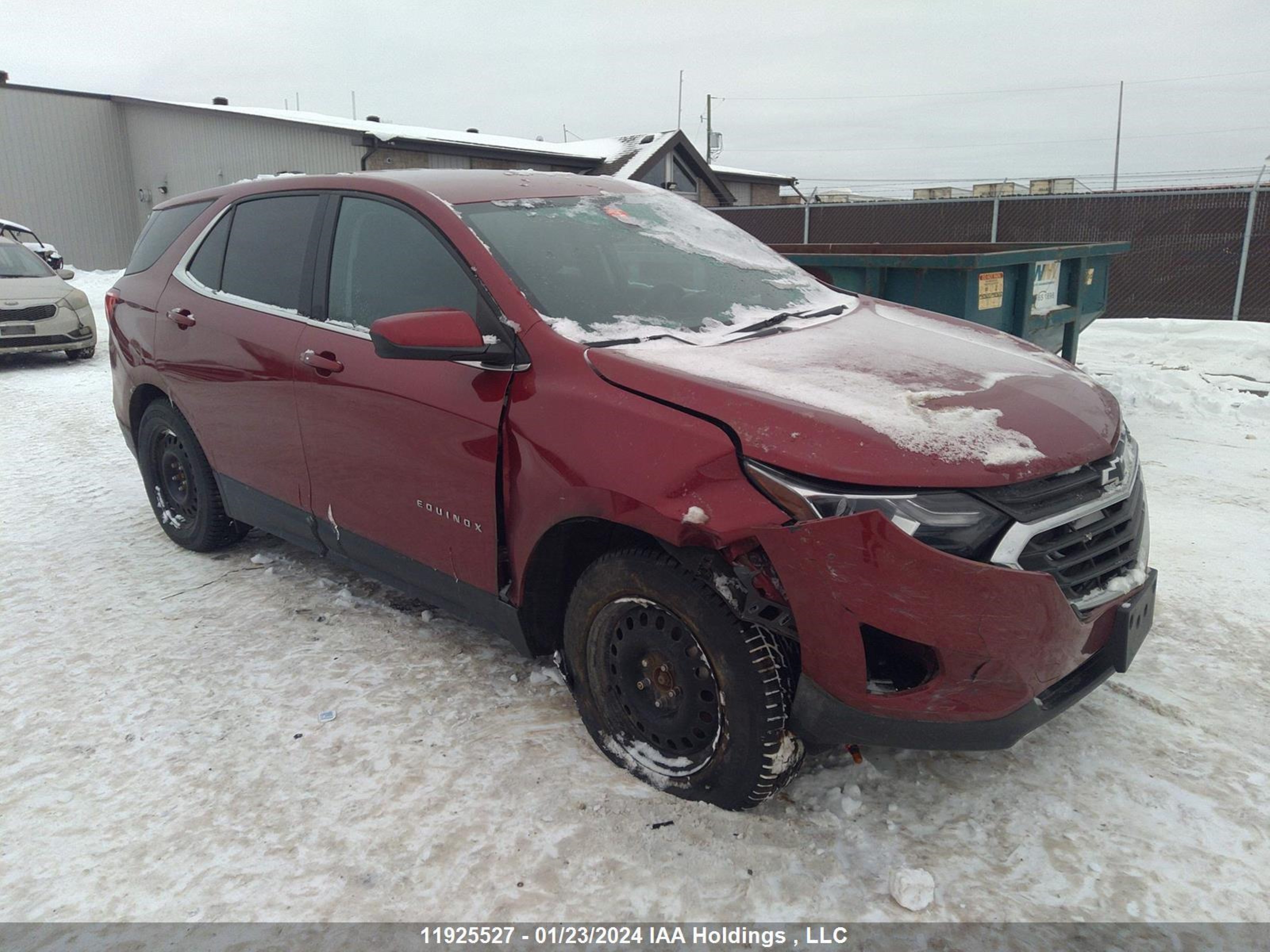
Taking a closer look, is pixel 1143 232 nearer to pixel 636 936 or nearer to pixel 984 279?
pixel 984 279

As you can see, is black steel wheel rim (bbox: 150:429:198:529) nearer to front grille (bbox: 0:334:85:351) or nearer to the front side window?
the front side window

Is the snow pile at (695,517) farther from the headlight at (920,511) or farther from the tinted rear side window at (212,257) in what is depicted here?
the tinted rear side window at (212,257)

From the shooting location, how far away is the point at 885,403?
2.39 meters

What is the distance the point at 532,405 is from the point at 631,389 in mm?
364

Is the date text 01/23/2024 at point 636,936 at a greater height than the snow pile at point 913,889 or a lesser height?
lesser

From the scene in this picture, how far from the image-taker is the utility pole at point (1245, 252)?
1252 centimetres

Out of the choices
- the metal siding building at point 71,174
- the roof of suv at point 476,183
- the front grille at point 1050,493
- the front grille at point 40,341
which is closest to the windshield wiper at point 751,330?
the roof of suv at point 476,183

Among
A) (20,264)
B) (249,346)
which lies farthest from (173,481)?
(20,264)

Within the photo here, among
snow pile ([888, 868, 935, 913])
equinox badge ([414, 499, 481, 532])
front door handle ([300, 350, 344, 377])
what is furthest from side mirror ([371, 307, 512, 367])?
snow pile ([888, 868, 935, 913])

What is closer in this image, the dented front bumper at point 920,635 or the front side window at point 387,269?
the dented front bumper at point 920,635

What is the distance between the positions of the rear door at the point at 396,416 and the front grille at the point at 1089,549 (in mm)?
1586

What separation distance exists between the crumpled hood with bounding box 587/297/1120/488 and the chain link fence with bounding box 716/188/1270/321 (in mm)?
11082

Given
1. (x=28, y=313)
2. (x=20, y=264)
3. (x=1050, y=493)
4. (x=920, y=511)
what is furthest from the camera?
(x=20, y=264)

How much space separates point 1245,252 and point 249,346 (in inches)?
535
